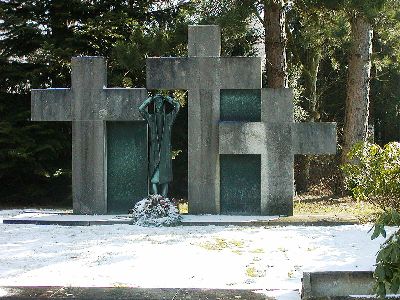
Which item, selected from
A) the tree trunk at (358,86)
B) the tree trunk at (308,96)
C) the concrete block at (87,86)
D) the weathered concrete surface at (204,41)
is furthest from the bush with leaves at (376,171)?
the tree trunk at (308,96)

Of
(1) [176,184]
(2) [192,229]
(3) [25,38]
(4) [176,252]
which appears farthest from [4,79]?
(4) [176,252]

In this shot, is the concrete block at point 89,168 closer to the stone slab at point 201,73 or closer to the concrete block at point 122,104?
the concrete block at point 122,104

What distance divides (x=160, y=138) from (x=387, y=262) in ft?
22.0

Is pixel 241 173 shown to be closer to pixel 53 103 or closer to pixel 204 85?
pixel 204 85

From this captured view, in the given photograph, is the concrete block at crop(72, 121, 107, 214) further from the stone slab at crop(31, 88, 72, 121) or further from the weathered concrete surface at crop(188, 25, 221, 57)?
the weathered concrete surface at crop(188, 25, 221, 57)

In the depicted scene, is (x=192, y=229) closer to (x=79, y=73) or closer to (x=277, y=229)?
(x=277, y=229)

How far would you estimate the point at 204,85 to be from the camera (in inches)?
419

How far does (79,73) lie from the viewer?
35.7 ft

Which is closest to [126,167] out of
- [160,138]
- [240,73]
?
[160,138]

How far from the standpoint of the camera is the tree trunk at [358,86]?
15.1 meters

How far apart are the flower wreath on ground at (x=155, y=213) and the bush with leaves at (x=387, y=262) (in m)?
5.94

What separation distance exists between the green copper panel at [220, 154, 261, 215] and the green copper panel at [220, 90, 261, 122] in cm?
71

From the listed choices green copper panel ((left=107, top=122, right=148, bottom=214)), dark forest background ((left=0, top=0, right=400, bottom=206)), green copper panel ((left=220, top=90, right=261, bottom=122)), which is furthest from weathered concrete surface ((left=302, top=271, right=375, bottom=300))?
dark forest background ((left=0, top=0, right=400, bottom=206))

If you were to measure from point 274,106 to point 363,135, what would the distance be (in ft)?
19.4
